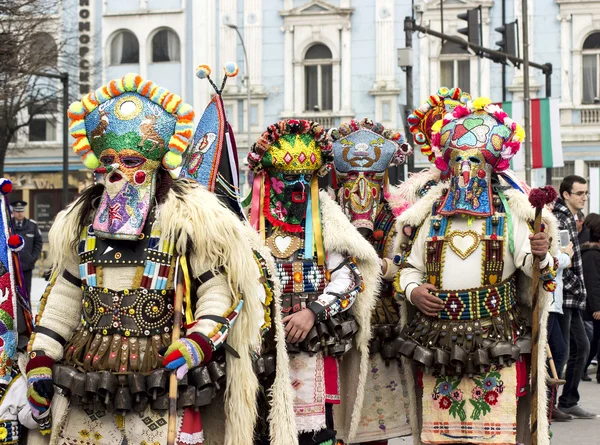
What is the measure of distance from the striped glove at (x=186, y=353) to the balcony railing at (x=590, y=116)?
100.0 ft

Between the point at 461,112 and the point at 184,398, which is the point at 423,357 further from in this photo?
the point at 184,398

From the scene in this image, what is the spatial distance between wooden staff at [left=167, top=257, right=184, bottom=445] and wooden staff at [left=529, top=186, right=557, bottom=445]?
1993 mm

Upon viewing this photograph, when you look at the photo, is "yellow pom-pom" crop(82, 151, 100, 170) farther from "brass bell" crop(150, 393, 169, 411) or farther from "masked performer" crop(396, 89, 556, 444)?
"masked performer" crop(396, 89, 556, 444)

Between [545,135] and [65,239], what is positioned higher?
[545,135]

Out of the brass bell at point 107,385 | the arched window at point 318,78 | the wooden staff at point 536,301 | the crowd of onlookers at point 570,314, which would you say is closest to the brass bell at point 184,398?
the brass bell at point 107,385

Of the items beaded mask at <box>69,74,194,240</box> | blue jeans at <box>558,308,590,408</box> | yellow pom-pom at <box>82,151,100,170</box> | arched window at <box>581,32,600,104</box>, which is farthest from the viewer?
arched window at <box>581,32,600,104</box>

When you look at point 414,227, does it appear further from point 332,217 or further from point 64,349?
point 64,349

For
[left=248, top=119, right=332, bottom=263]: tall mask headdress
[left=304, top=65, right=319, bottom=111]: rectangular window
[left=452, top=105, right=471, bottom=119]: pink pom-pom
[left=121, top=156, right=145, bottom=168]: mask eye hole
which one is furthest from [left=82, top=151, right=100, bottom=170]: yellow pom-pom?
[left=304, top=65, right=319, bottom=111]: rectangular window

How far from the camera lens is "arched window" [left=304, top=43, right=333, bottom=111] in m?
35.2

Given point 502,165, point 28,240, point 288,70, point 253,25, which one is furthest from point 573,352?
point 253,25

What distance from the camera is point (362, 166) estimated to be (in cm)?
727

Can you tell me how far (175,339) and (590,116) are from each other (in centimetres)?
3054

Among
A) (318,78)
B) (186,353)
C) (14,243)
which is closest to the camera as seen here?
(186,353)

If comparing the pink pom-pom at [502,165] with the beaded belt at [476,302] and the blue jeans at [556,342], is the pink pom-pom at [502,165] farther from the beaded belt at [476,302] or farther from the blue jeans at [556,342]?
the blue jeans at [556,342]
